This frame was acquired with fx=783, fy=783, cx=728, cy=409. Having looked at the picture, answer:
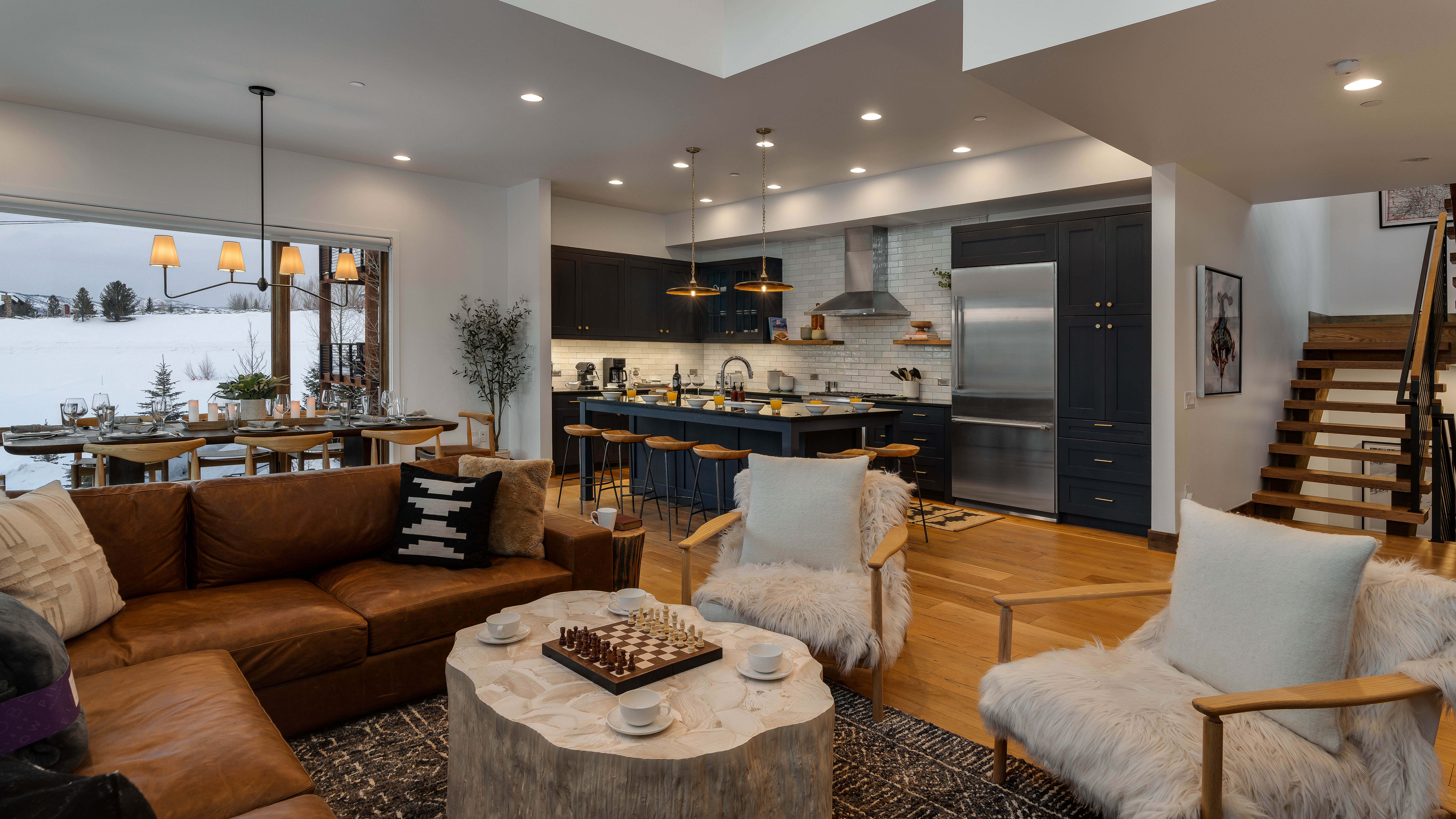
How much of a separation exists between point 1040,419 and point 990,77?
320 cm

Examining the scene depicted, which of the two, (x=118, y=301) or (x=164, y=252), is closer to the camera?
(x=164, y=252)

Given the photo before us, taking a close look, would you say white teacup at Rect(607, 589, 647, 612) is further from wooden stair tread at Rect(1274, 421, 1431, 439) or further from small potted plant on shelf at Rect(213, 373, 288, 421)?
wooden stair tread at Rect(1274, 421, 1431, 439)

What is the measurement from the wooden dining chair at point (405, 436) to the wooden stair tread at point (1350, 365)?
25.2 ft

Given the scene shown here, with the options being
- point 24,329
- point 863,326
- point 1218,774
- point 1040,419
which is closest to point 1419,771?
point 1218,774

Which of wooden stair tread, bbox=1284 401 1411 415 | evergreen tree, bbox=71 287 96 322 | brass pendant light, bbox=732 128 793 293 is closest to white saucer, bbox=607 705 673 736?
brass pendant light, bbox=732 128 793 293

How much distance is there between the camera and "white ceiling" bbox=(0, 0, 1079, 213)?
4000 mm

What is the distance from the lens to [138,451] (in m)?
4.23

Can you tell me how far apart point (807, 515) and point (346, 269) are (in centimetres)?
506

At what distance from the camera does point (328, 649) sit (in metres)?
2.50

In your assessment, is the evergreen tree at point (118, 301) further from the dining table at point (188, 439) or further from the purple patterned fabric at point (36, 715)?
the purple patterned fabric at point (36, 715)

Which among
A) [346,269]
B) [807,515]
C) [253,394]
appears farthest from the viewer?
[346,269]

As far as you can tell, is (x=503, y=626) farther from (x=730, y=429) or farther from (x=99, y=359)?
(x=99, y=359)

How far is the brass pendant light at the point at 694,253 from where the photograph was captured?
6531 millimetres

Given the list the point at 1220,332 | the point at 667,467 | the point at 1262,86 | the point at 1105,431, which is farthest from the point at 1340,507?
the point at 667,467
